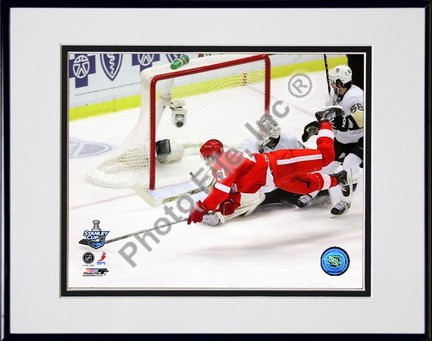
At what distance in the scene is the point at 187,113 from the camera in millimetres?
3561

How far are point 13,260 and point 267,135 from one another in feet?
3.81

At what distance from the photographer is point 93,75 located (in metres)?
3.49

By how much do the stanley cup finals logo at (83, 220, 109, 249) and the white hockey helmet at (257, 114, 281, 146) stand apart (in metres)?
0.77

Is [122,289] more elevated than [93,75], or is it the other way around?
[93,75]

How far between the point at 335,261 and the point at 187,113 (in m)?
0.87

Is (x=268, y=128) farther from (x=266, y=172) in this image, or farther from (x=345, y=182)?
(x=345, y=182)

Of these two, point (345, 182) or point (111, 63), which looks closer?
point (111, 63)

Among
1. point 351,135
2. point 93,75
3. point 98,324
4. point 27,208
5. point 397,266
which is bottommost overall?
point 98,324

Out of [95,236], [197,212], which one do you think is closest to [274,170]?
[197,212]

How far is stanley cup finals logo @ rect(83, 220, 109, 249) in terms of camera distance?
3.53 meters

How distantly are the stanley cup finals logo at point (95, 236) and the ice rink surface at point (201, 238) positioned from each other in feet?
0.07

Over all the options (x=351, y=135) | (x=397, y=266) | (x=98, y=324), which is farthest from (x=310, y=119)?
(x=98, y=324)

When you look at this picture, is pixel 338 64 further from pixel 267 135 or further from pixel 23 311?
pixel 23 311

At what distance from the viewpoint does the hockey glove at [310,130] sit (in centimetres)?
358
